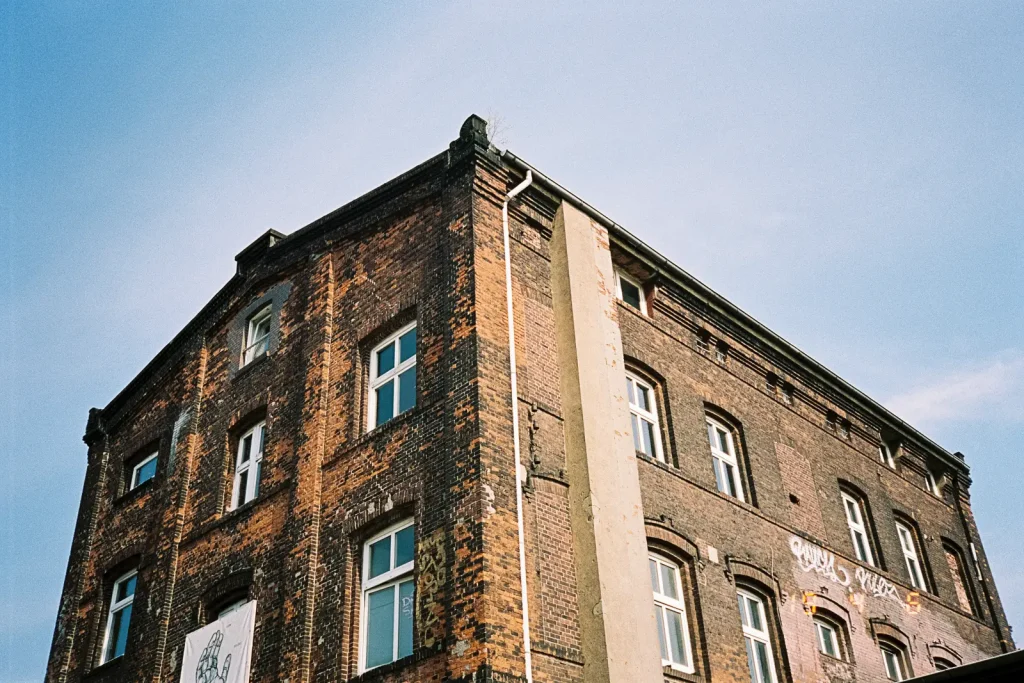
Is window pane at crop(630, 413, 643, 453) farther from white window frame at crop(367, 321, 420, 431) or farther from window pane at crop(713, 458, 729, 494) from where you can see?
white window frame at crop(367, 321, 420, 431)

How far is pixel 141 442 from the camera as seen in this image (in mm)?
19031

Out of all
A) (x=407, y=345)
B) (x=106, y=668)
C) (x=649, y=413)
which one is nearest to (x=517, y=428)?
(x=407, y=345)

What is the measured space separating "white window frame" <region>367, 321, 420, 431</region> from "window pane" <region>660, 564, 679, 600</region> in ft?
13.9

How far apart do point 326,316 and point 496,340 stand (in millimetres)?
3584

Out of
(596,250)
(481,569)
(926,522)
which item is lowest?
(481,569)

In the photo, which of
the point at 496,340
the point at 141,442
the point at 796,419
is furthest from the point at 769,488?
the point at 141,442

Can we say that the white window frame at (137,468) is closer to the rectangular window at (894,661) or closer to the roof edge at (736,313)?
the roof edge at (736,313)

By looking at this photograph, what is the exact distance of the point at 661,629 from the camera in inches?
506

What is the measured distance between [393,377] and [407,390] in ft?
1.50

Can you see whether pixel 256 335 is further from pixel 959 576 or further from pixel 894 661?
pixel 959 576

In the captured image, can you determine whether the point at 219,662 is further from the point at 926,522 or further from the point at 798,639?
the point at 926,522

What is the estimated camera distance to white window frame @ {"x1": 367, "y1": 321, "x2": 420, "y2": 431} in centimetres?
1353

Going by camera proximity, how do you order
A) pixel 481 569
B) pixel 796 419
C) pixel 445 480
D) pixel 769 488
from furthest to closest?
1. pixel 796 419
2. pixel 769 488
3. pixel 445 480
4. pixel 481 569

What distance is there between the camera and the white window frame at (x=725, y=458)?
15.9 m
